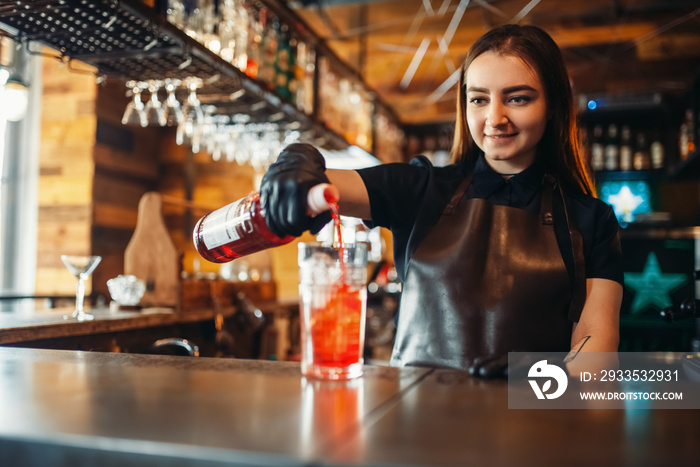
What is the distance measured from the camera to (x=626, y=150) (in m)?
5.38

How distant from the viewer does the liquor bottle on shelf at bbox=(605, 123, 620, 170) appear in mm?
5371

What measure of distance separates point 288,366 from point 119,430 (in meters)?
0.41

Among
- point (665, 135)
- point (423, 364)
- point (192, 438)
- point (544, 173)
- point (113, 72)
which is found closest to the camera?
point (192, 438)

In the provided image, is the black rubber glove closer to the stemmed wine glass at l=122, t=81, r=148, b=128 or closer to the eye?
the eye

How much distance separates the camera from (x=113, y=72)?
2316 millimetres

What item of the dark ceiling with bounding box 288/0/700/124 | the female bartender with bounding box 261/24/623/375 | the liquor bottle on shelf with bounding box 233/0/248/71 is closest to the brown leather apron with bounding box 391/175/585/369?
the female bartender with bounding box 261/24/623/375

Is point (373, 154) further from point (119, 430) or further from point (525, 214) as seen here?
point (119, 430)

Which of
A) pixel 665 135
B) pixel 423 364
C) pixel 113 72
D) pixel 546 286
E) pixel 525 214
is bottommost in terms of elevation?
pixel 423 364

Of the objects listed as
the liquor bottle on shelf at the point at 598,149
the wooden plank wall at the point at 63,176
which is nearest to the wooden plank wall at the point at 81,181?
the wooden plank wall at the point at 63,176

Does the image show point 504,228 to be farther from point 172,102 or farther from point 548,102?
point 172,102

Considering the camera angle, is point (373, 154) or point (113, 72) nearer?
point (113, 72)

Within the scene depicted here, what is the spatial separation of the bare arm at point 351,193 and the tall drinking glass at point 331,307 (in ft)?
1.26

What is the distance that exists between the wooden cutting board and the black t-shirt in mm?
1383

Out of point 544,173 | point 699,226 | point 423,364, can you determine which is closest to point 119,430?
point 423,364
